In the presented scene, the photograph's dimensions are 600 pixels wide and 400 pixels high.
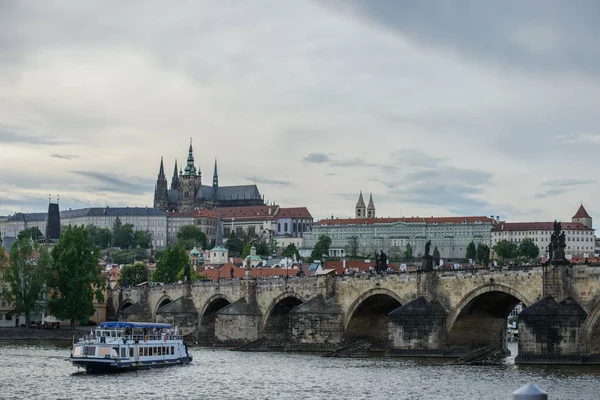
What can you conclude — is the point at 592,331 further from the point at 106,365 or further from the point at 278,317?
the point at 278,317

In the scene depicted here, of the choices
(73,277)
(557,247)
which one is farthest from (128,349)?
(73,277)

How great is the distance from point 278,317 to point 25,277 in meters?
25.3

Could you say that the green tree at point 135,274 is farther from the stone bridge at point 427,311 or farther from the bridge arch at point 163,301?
the stone bridge at point 427,311

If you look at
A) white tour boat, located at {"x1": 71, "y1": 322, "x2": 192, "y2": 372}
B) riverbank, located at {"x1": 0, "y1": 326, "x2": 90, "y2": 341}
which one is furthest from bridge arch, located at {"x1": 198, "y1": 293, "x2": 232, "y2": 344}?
white tour boat, located at {"x1": 71, "y1": 322, "x2": 192, "y2": 372}

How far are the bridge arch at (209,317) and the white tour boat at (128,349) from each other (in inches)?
891

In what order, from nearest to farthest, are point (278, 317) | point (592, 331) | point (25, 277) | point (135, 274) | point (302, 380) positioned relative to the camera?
point (302, 380) → point (592, 331) → point (278, 317) → point (25, 277) → point (135, 274)

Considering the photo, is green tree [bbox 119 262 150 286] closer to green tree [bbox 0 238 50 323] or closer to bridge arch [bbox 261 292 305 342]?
green tree [bbox 0 238 50 323]

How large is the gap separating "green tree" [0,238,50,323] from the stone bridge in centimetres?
1599

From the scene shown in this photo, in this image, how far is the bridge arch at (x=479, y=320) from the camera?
58.0m

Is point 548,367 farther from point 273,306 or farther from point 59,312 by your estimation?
point 59,312

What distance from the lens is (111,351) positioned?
5525cm

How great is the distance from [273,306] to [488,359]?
2319 cm

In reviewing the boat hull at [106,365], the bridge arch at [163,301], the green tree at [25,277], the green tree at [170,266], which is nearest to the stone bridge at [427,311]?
the bridge arch at [163,301]

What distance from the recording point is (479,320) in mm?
59750
